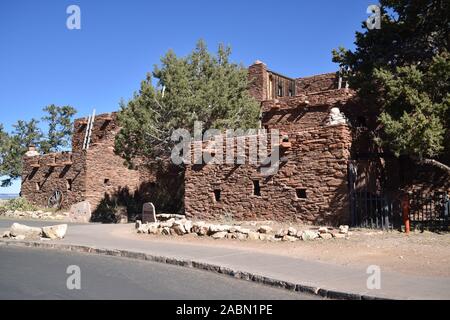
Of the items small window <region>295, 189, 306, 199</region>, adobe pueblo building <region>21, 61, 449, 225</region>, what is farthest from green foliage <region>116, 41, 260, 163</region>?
small window <region>295, 189, 306, 199</region>

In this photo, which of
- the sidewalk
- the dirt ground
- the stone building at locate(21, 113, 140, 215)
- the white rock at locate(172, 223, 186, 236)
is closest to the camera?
the sidewalk

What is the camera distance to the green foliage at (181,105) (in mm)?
20438

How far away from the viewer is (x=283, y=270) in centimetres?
848

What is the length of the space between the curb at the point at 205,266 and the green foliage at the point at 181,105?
8.38 metres

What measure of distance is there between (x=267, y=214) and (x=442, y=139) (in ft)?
20.7

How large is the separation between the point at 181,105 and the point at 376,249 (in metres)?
12.1

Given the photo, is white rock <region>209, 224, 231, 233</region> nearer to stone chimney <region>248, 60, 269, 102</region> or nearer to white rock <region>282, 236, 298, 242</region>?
white rock <region>282, 236, 298, 242</region>

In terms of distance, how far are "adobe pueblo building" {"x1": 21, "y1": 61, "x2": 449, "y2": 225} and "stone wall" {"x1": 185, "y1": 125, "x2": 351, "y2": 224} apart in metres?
0.03

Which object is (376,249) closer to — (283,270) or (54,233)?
(283,270)

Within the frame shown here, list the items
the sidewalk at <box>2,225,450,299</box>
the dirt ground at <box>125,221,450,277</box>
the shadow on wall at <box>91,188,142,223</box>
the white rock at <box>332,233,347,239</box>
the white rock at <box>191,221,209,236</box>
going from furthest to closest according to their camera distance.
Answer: the shadow on wall at <box>91,188,142,223</box> < the white rock at <box>191,221,209,236</box> < the white rock at <box>332,233,347,239</box> < the dirt ground at <box>125,221,450,277</box> < the sidewalk at <box>2,225,450,299</box>

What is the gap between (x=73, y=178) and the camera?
2764 cm

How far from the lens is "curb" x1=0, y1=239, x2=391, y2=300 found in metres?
6.67

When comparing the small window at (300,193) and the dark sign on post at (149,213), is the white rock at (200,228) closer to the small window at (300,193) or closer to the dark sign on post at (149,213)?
the small window at (300,193)

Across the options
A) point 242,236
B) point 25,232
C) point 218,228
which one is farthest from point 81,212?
point 242,236
